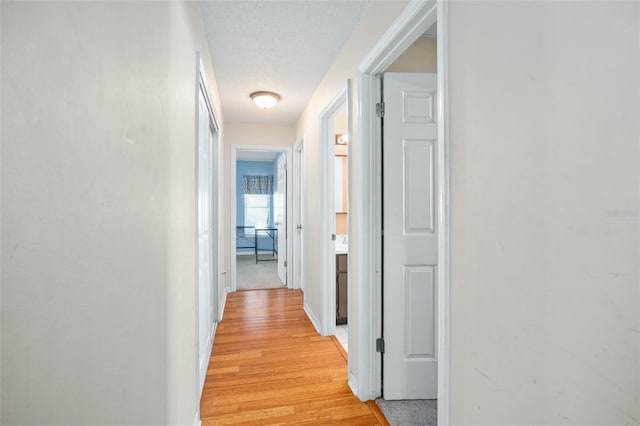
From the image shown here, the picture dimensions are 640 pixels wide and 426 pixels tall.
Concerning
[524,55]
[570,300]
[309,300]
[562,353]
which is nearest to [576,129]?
[524,55]

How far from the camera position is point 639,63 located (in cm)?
65

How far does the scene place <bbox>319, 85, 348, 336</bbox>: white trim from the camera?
320 cm

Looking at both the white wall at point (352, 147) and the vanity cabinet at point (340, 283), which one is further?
the vanity cabinet at point (340, 283)

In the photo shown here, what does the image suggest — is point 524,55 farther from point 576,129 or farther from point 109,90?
point 109,90

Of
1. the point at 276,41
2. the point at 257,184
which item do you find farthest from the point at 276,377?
the point at 257,184

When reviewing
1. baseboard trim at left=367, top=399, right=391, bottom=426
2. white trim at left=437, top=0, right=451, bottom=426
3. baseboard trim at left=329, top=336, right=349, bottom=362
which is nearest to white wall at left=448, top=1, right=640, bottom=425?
white trim at left=437, top=0, right=451, bottom=426

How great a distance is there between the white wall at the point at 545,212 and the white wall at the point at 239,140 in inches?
158

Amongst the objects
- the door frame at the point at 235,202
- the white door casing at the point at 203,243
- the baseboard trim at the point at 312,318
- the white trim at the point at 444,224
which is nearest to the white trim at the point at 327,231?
the baseboard trim at the point at 312,318

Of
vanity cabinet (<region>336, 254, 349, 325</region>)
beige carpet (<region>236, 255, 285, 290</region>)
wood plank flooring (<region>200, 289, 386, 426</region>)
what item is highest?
vanity cabinet (<region>336, 254, 349, 325</region>)

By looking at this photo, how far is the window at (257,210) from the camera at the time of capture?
31.1 feet

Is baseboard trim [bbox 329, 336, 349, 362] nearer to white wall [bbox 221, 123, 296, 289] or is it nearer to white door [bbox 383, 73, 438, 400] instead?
white door [bbox 383, 73, 438, 400]

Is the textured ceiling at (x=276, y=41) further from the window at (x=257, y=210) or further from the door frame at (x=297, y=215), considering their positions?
the window at (x=257, y=210)

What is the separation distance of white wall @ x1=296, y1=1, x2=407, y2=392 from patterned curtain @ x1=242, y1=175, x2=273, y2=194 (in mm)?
4997

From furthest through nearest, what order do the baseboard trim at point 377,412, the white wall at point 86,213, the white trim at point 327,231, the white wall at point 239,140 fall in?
the white wall at point 239,140 < the white trim at point 327,231 < the baseboard trim at point 377,412 < the white wall at point 86,213
